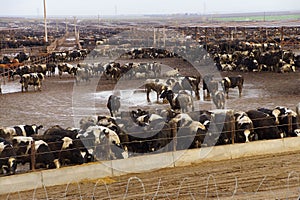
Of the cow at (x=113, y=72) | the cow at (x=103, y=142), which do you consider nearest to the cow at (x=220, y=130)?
the cow at (x=103, y=142)

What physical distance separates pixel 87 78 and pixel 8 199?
52.1 ft

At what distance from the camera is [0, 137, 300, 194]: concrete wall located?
32.2 feet

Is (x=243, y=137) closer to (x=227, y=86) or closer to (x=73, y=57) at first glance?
(x=227, y=86)

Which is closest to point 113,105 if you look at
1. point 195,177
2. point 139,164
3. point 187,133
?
point 187,133

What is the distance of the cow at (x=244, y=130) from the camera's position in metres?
12.0

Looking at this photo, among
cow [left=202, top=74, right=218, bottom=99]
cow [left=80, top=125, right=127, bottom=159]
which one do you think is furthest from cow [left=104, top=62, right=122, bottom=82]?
cow [left=80, top=125, right=127, bottom=159]

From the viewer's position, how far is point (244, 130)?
11992mm

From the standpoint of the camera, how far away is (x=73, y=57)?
36.5m

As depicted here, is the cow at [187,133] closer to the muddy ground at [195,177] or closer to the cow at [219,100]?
the muddy ground at [195,177]

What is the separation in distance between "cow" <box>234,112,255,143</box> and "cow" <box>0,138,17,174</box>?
5096mm

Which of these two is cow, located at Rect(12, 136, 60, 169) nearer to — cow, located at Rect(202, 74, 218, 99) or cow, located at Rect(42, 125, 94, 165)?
cow, located at Rect(42, 125, 94, 165)

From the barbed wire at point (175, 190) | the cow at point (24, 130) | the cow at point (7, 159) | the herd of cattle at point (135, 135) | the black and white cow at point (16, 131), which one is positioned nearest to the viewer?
the barbed wire at point (175, 190)

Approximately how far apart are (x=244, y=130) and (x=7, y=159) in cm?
546

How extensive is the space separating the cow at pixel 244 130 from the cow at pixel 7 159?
5.10m
